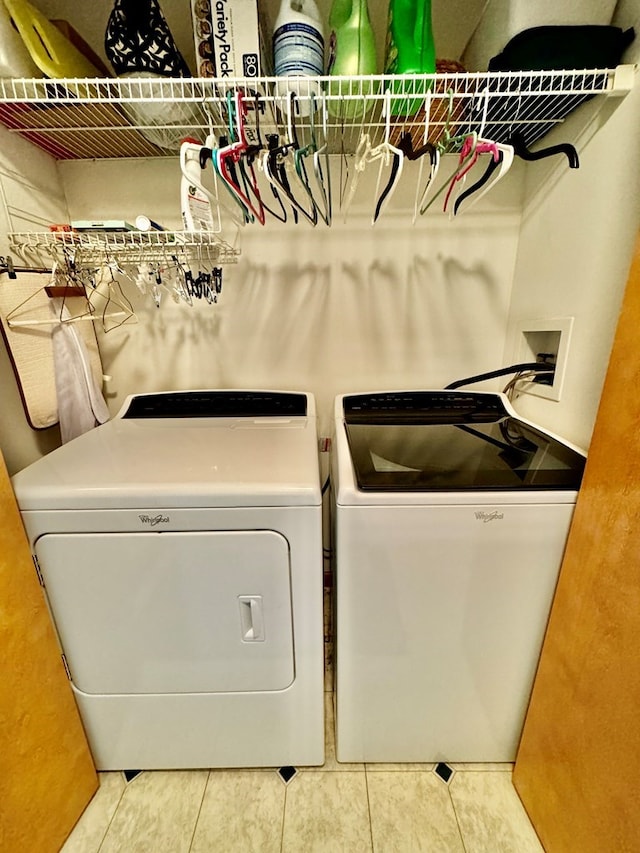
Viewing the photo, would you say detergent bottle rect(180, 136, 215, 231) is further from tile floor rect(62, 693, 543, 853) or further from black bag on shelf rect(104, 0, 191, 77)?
tile floor rect(62, 693, 543, 853)

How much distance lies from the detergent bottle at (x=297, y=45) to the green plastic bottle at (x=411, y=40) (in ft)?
0.73

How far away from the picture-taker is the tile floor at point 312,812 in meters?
1.03

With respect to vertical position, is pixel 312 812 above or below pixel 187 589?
below

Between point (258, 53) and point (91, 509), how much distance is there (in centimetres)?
137

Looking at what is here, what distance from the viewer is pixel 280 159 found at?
998 millimetres

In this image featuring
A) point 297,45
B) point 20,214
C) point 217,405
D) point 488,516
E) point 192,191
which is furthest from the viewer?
point 217,405

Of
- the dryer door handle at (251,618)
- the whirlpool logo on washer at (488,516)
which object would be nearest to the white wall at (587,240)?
the whirlpool logo on washer at (488,516)

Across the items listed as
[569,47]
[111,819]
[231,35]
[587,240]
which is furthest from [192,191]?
[111,819]

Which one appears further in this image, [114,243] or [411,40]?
[114,243]

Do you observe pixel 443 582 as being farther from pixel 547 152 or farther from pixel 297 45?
pixel 297 45

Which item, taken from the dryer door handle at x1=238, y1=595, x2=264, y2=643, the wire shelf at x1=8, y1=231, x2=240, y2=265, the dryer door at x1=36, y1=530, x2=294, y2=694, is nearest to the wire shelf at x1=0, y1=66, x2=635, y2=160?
the wire shelf at x1=8, y1=231, x2=240, y2=265

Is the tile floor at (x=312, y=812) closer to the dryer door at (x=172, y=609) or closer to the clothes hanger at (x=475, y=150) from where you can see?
the dryer door at (x=172, y=609)

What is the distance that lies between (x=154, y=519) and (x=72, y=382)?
31.5 inches

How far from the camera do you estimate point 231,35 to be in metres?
1.02
